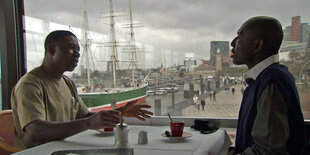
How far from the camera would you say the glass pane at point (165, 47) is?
8.21ft

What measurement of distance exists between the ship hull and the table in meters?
1.29

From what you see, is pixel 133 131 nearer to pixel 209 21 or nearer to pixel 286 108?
pixel 286 108

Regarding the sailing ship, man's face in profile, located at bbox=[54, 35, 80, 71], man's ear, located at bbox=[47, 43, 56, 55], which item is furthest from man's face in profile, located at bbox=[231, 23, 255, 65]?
the sailing ship

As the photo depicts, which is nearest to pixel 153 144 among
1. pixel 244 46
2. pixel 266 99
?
pixel 266 99

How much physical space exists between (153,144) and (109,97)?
1745 mm

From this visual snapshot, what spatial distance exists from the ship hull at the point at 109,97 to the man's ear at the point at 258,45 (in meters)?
1.80

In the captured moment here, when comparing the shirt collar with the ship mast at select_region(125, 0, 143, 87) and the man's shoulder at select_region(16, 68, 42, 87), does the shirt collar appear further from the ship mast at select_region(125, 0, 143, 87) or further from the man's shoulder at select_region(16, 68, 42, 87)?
the ship mast at select_region(125, 0, 143, 87)

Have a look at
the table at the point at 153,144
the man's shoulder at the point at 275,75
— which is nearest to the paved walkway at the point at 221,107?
the table at the point at 153,144

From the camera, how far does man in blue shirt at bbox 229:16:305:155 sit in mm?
1083

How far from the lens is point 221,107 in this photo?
2.73 metres

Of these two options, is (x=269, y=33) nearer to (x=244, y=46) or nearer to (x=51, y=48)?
(x=244, y=46)

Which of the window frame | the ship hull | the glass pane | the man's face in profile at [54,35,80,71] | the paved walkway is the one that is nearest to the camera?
the man's face in profile at [54,35,80,71]

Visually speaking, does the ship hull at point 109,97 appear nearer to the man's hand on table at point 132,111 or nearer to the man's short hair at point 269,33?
the man's hand on table at point 132,111

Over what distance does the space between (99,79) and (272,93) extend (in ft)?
7.91
